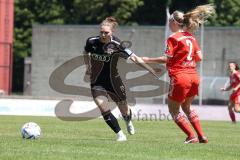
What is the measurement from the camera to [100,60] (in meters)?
13.6

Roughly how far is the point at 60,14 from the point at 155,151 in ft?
167

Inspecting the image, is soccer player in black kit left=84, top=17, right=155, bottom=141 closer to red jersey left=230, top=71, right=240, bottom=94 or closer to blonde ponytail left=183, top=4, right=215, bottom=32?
blonde ponytail left=183, top=4, right=215, bottom=32

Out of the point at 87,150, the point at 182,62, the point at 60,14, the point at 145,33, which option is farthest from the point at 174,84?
the point at 60,14

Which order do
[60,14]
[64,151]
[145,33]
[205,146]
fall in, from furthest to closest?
[60,14]
[145,33]
[205,146]
[64,151]

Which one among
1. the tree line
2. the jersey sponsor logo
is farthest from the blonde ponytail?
the tree line

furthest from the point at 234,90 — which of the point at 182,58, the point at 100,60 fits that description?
the point at 182,58

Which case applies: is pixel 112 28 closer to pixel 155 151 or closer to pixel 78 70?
pixel 155 151

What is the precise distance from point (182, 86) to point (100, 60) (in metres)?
2.01

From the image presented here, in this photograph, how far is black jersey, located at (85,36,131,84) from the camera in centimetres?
1344

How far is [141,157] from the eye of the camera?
985 centimetres

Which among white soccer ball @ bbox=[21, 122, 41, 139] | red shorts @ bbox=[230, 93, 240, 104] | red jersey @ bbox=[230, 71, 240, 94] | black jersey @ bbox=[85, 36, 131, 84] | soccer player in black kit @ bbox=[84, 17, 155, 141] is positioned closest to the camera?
white soccer ball @ bbox=[21, 122, 41, 139]

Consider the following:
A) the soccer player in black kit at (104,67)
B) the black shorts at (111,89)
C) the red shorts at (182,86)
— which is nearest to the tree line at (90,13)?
the black shorts at (111,89)

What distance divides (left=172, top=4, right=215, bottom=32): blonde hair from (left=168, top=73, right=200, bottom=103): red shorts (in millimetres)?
866

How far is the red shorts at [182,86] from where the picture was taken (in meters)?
12.3
